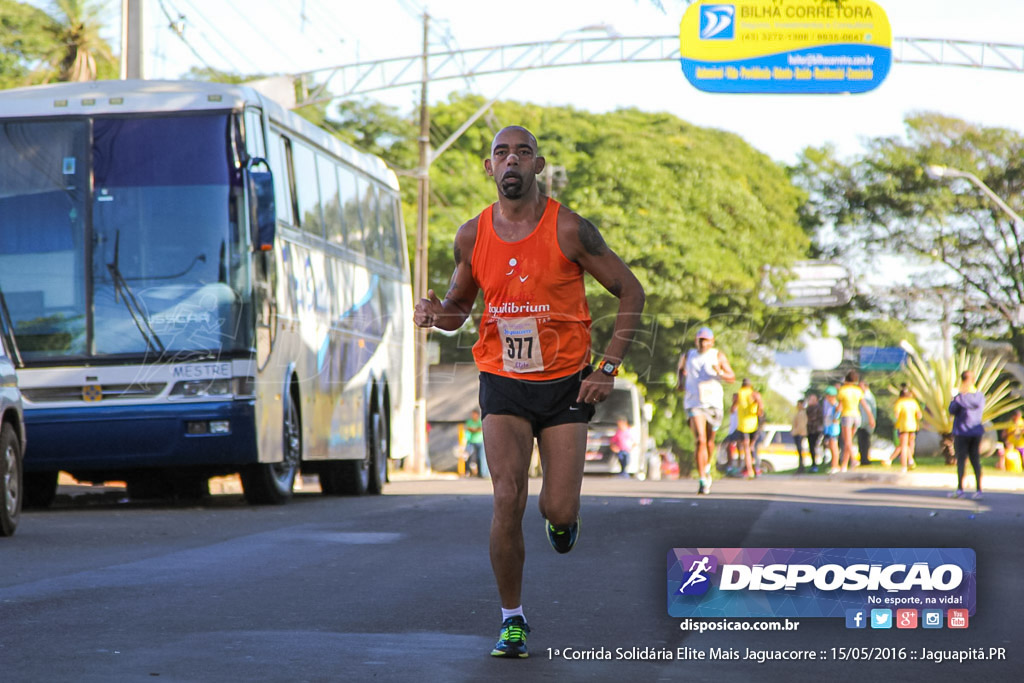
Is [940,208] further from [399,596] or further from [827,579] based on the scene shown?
[827,579]

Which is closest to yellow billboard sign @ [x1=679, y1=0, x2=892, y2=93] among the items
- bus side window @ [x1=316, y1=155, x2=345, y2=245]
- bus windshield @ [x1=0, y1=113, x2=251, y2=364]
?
bus windshield @ [x1=0, y1=113, x2=251, y2=364]

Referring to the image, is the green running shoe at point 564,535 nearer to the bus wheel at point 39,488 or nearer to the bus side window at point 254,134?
the bus side window at point 254,134

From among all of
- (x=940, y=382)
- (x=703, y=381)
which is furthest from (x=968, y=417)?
(x=940, y=382)

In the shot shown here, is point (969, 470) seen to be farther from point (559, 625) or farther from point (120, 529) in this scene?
point (559, 625)

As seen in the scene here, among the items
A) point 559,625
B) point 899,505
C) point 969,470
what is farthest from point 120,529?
point 969,470

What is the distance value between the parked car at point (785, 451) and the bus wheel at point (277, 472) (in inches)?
297

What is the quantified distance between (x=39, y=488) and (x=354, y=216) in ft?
15.9

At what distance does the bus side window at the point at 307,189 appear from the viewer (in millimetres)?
17177

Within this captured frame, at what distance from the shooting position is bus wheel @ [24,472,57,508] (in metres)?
17.0

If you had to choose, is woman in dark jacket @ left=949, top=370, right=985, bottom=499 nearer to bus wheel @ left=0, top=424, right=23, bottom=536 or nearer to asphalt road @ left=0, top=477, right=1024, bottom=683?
asphalt road @ left=0, top=477, right=1024, bottom=683

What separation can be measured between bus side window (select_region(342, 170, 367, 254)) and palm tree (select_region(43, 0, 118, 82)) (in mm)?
18746

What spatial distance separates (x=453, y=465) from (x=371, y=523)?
35.9m

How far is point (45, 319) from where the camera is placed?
15180 mm

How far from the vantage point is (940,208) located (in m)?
33.2
